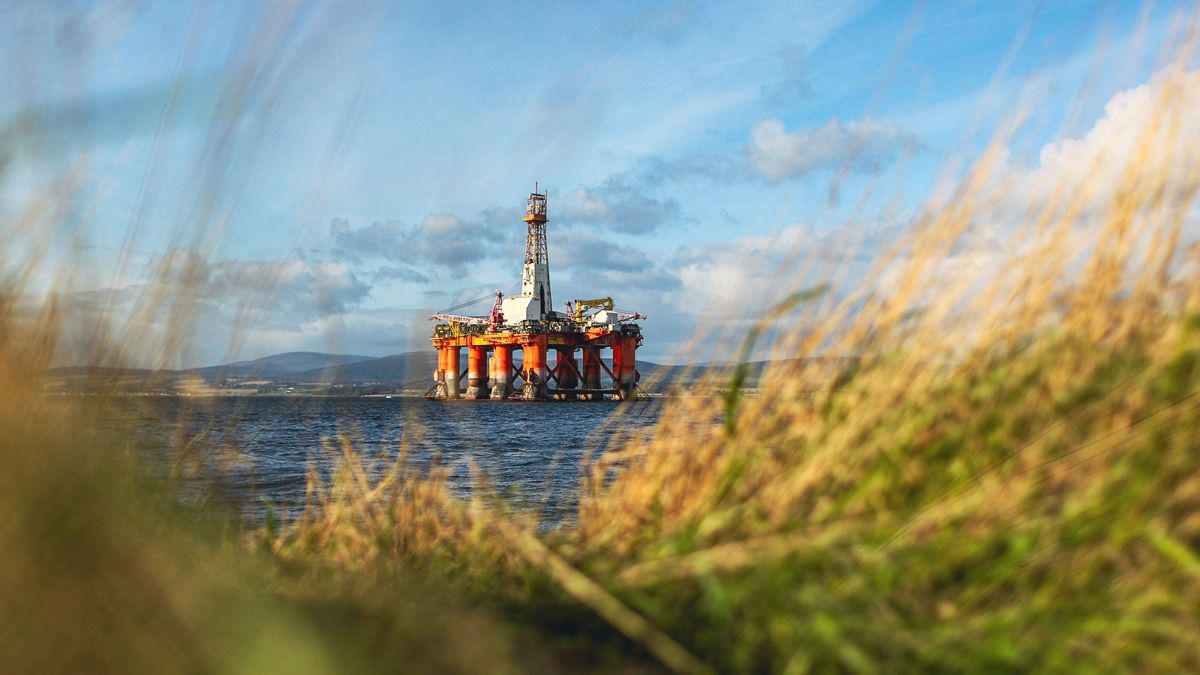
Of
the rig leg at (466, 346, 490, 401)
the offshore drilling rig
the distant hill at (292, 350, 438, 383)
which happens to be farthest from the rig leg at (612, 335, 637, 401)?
the distant hill at (292, 350, 438, 383)

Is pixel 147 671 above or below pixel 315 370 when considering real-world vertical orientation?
below

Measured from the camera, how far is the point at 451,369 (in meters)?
61.9

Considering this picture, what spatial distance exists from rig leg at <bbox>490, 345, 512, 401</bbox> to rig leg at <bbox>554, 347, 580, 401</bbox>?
3852mm

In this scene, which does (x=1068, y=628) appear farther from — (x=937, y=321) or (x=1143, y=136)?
(x=1143, y=136)

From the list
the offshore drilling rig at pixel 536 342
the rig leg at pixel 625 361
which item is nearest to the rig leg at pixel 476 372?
the offshore drilling rig at pixel 536 342

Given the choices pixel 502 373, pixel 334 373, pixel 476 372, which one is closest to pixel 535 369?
pixel 502 373

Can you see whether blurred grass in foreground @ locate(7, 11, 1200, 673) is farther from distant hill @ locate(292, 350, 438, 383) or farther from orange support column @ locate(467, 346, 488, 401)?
orange support column @ locate(467, 346, 488, 401)

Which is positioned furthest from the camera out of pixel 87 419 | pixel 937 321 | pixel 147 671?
pixel 87 419

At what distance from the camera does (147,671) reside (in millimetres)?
1431

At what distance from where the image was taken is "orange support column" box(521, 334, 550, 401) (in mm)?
57219

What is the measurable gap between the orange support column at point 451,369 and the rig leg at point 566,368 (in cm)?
750

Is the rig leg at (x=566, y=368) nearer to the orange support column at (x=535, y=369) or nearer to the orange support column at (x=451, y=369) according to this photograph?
the orange support column at (x=535, y=369)

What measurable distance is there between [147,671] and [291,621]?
0.26m

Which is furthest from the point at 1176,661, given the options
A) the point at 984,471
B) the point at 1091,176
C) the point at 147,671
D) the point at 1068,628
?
the point at 147,671
